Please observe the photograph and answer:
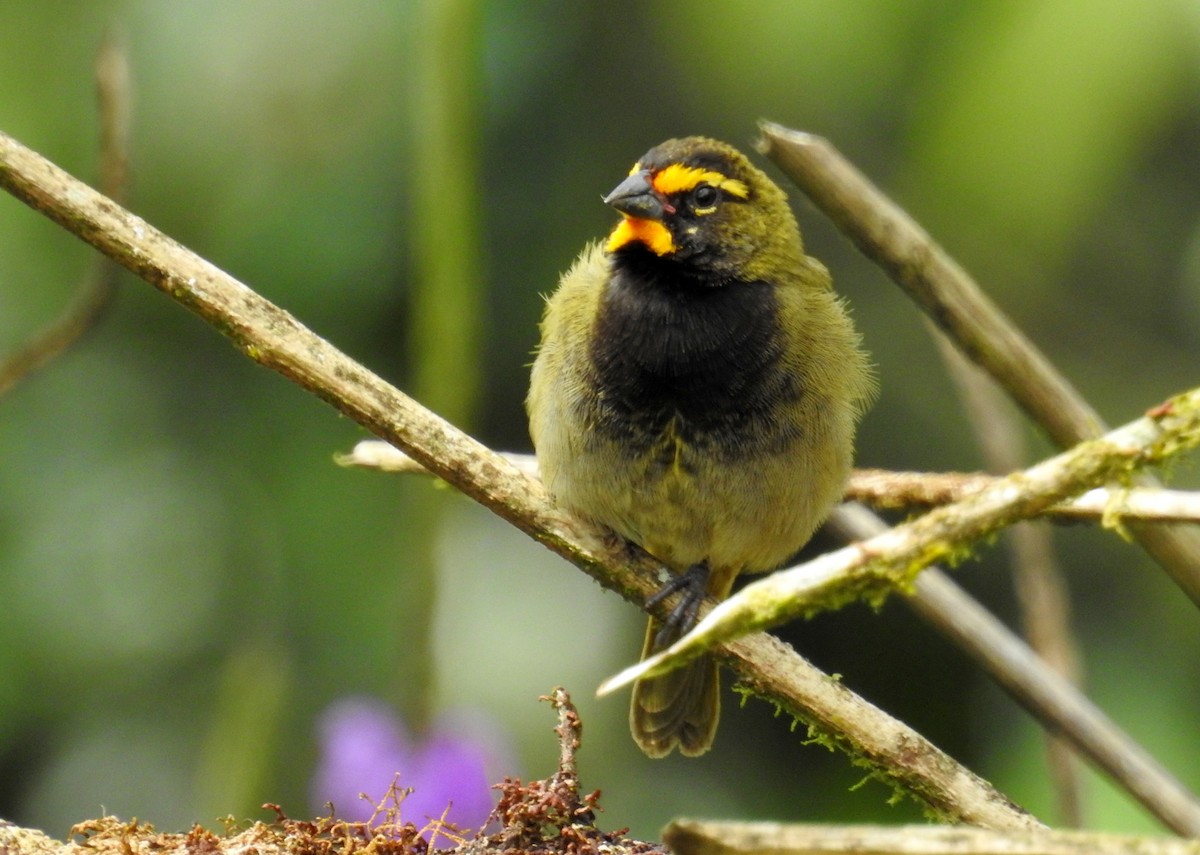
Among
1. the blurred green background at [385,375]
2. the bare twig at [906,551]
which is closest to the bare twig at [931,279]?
the bare twig at [906,551]

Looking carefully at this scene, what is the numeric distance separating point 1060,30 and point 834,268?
118cm

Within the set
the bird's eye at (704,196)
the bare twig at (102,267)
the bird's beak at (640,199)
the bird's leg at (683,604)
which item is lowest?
the bird's leg at (683,604)

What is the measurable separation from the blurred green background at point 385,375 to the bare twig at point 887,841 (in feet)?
8.79

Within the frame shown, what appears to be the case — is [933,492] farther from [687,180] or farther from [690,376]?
[687,180]

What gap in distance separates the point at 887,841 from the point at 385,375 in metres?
3.32

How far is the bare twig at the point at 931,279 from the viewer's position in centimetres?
269

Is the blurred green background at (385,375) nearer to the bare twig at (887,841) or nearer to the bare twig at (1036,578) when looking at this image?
the bare twig at (1036,578)

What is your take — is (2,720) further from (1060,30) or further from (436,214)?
(1060,30)

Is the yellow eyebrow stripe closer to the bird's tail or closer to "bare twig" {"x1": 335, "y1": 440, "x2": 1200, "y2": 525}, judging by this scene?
"bare twig" {"x1": 335, "y1": 440, "x2": 1200, "y2": 525}

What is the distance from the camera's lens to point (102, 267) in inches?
118

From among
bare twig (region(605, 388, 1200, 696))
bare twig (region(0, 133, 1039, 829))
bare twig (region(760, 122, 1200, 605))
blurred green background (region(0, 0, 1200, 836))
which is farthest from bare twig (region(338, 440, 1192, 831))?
blurred green background (region(0, 0, 1200, 836))

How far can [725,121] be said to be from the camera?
4984 mm

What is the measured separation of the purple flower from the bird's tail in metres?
0.47

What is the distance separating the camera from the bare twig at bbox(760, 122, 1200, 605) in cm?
269
